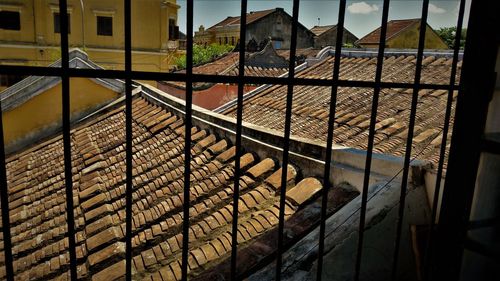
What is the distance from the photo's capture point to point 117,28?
24578mm

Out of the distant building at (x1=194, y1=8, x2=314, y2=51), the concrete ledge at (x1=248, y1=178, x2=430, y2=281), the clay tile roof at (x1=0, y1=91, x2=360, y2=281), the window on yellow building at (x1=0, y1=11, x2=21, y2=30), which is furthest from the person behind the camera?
the distant building at (x1=194, y1=8, x2=314, y2=51)

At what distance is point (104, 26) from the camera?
24.6m

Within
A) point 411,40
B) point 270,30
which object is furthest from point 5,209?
point 270,30

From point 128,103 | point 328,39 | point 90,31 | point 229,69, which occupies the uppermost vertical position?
point 328,39

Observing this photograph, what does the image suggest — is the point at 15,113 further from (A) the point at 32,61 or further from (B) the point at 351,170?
(A) the point at 32,61

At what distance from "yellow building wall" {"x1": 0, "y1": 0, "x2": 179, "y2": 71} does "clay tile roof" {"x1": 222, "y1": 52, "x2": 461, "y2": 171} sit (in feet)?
51.4

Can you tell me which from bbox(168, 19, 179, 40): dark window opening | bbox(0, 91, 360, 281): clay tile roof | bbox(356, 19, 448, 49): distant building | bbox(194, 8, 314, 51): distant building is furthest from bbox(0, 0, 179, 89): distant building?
bbox(0, 91, 360, 281): clay tile roof

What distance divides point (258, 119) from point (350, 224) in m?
6.09

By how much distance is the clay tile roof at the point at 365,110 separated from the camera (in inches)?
242

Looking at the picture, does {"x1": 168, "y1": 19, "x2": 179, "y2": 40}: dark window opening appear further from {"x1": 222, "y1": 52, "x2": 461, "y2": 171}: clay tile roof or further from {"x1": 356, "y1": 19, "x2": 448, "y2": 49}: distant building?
{"x1": 222, "y1": 52, "x2": 461, "y2": 171}: clay tile roof

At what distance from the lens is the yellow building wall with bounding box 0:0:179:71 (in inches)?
906

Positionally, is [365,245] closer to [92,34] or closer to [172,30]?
[92,34]

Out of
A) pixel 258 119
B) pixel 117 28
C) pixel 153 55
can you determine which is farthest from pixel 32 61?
pixel 258 119

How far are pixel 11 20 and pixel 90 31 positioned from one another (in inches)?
168
